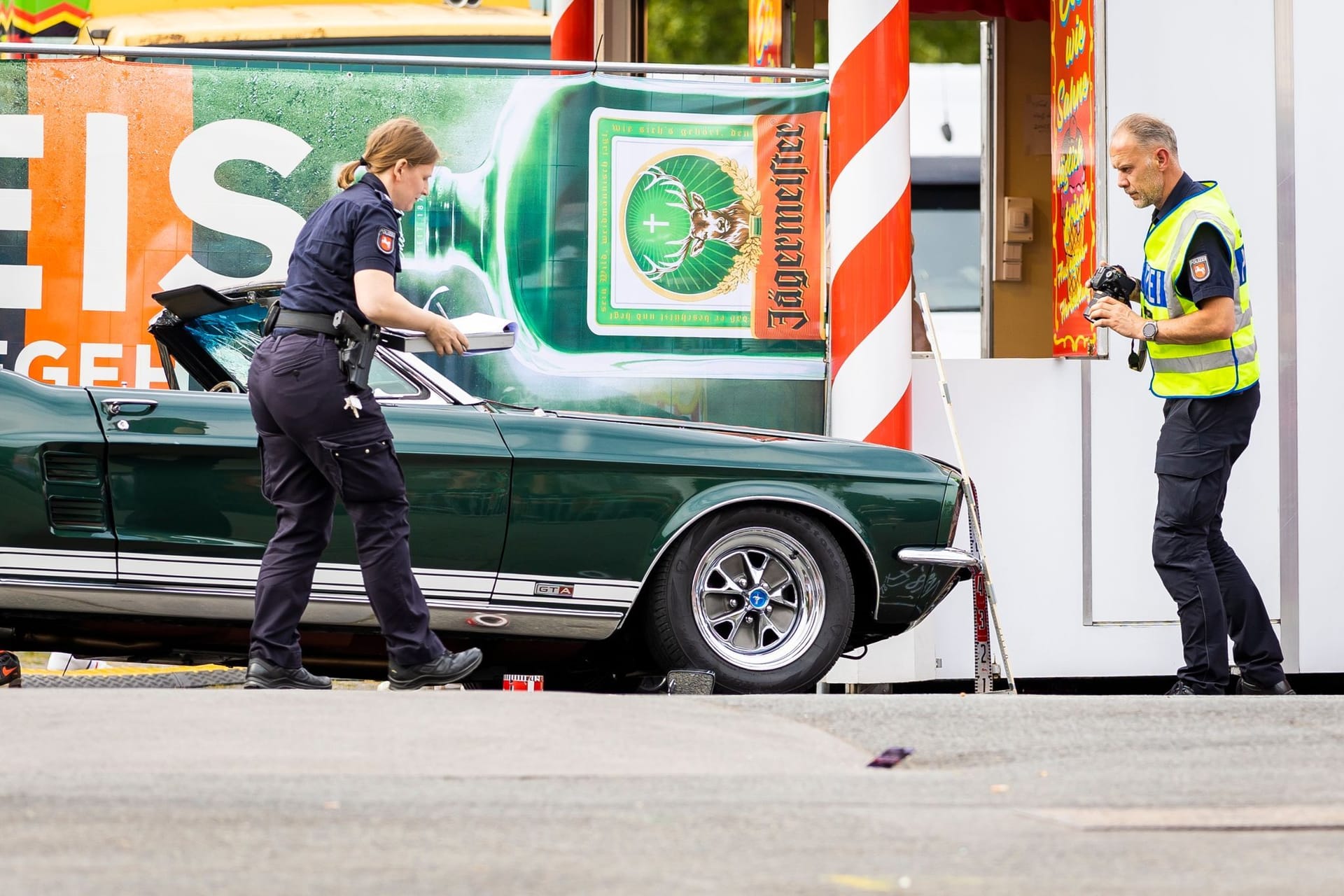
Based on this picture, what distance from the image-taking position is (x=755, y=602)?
5934mm

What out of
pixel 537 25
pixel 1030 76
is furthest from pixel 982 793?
pixel 1030 76

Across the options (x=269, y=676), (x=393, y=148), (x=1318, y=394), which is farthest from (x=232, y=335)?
(x=1318, y=394)

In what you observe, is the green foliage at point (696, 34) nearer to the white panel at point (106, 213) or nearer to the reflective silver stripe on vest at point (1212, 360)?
the white panel at point (106, 213)

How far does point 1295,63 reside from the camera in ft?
25.5

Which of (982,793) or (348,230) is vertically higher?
(348,230)

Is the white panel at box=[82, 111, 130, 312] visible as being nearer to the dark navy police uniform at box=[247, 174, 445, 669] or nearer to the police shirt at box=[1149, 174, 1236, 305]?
the dark navy police uniform at box=[247, 174, 445, 669]

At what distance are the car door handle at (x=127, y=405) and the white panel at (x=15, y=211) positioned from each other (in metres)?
1.70

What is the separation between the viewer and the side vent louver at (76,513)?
18.4ft

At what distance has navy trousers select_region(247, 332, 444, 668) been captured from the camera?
5.19 metres

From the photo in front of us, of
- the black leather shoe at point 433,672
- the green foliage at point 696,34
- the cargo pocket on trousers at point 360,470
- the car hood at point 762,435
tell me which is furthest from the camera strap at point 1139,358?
the green foliage at point 696,34

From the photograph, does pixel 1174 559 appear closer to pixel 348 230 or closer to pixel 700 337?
pixel 700 337

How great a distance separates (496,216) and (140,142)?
143 cm

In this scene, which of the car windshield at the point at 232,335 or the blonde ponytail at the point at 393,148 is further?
the car windshield at the point at 232,335

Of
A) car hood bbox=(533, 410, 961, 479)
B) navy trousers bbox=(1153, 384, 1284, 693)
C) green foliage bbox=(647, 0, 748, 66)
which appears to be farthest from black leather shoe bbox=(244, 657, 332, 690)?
green foliage bbox=(647, 0, 748, 66)
